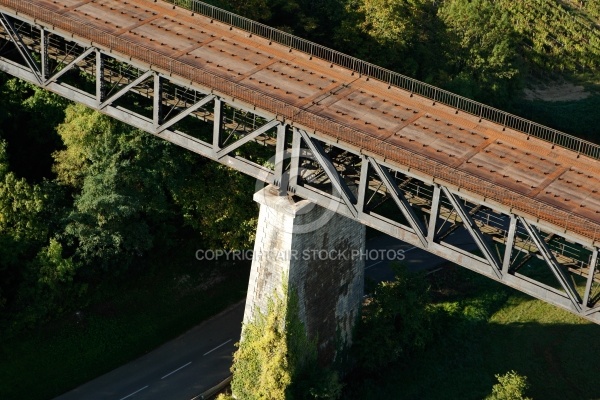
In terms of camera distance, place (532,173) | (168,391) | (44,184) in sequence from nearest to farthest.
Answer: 1. (532,173)
2. (168,391)
3. (44,184)

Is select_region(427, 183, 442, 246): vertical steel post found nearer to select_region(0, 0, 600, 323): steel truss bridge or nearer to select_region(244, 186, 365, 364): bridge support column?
select_region(0, 0, 600, 323): steel truss bridge

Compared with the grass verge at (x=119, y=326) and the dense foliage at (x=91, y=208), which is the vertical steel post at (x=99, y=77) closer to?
the dense foliage at (x=91, y=208)

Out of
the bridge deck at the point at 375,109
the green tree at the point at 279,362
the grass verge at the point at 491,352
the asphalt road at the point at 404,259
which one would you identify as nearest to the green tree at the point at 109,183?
the bridge deck at the point at 375,109

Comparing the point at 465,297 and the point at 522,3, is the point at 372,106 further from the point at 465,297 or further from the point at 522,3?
the point at 522,3

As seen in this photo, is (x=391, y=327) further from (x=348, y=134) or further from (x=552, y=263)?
(x=552, y=263)

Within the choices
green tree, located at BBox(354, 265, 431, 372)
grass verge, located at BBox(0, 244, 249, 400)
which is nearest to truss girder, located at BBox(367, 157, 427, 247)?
green tree, located at BBox(354, 265, 431, 372)

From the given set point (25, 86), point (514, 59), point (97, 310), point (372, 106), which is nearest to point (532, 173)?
point (372, 106)
